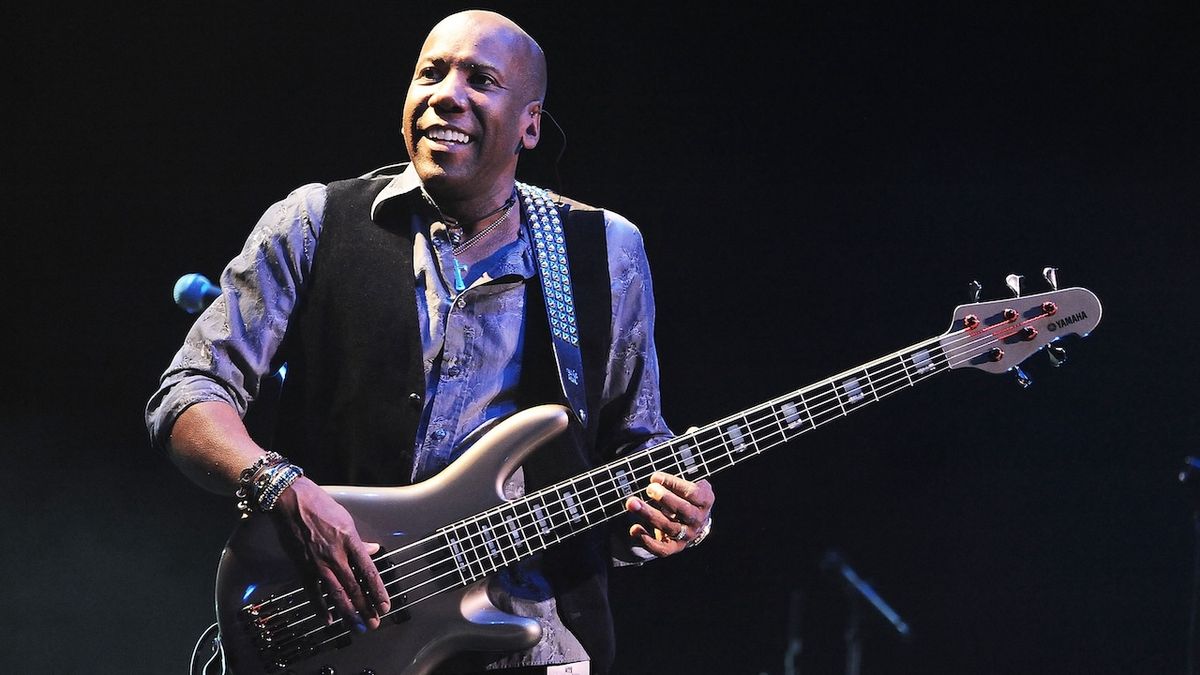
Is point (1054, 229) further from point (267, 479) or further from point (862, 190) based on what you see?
point (267, 479)

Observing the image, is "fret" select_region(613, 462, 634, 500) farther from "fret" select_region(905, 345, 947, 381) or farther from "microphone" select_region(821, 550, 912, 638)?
"microphone" select_region(821, 550, 912, 638)

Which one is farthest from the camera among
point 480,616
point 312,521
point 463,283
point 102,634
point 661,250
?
point 661,250

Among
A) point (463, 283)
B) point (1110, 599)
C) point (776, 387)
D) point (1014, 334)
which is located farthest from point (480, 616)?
point (1110, 599)

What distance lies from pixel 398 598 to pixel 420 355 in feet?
1.70

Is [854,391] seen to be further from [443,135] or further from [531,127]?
[443,135]

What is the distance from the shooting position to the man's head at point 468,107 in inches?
93.4

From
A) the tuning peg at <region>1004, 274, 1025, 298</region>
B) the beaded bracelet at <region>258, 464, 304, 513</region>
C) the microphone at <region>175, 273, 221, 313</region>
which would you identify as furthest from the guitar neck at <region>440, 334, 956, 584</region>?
the microphone at <region>175, 273, 221, 313</region>

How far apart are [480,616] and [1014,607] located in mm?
3911

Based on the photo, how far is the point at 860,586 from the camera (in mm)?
5254

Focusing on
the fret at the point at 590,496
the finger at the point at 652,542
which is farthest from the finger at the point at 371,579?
the finger at the point at 652,542

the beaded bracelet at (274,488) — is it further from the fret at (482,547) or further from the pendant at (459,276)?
the pendant at (459,276)

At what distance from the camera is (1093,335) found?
5004 millimetres

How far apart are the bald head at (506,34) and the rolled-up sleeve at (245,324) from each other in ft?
1.77

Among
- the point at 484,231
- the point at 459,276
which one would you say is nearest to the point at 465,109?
the point at 484,231
